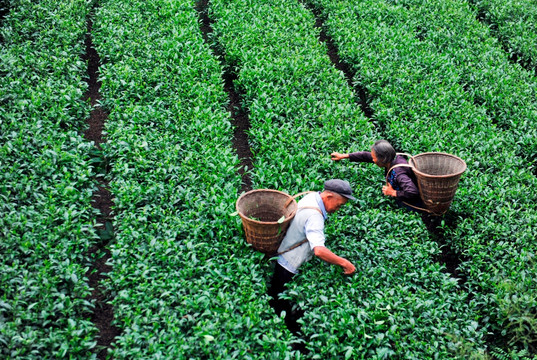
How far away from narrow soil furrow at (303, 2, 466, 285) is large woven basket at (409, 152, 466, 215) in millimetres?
359

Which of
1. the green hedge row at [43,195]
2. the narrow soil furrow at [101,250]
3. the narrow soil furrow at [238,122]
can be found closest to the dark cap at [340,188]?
the narrow soil furrow at [238,122]

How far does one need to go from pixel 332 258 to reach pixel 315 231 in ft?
0.92

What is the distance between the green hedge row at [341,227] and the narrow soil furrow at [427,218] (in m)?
0.15

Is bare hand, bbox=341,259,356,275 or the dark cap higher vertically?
the dark cap

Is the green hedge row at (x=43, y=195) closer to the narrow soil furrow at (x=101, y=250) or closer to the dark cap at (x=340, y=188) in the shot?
the narrow soil furrow at (x=101, y=250)

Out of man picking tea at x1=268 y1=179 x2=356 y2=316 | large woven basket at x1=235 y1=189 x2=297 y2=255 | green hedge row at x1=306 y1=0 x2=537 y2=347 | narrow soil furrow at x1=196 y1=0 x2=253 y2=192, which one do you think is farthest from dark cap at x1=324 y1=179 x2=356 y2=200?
narrow soil furrow at x1=196 y1=0 x2=253 y2=192

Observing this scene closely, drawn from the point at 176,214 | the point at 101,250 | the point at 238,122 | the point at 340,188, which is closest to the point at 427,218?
the point at 340,188

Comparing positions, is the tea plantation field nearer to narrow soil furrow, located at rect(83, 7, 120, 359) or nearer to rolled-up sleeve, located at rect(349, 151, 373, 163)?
narrow soil furrow, located at rect(83, 7, 120, 359)

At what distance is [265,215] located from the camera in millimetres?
4820

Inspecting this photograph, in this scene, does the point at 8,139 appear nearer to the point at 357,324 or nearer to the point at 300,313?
the point at 300,313

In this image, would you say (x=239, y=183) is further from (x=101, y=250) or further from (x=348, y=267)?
(x=348, y=267)

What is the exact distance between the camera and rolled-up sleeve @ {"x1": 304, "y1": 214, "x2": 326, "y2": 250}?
425 cm

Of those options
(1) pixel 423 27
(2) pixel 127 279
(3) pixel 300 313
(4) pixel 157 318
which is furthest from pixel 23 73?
(1) pixel 423 27

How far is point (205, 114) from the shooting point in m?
6.44
